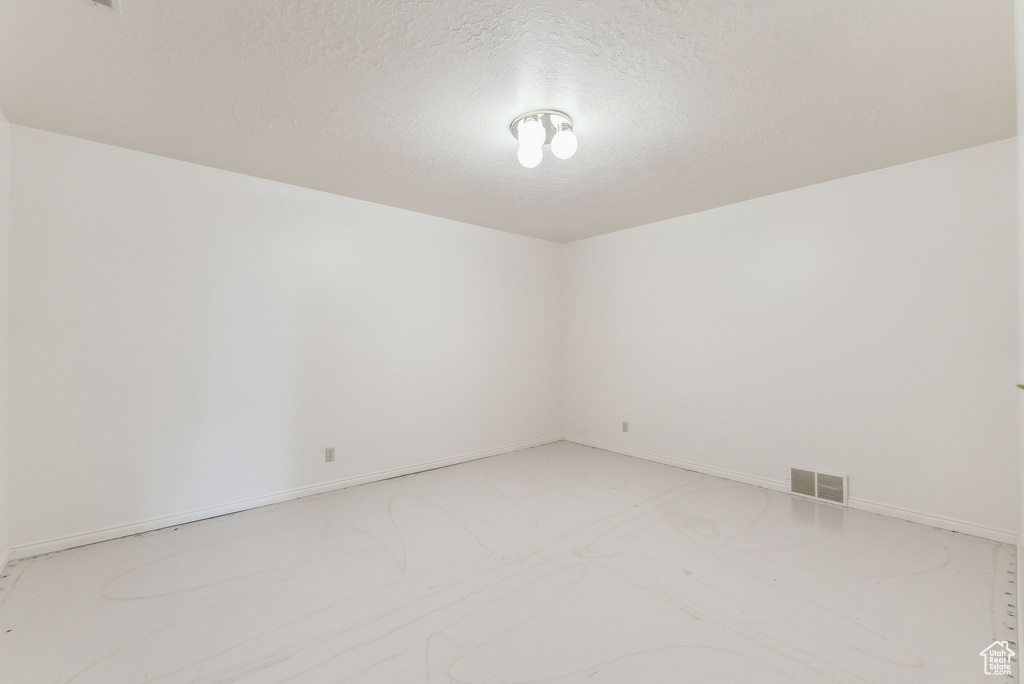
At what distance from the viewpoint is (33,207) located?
2316 millimetres

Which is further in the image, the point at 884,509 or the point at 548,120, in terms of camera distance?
the point at 884,509

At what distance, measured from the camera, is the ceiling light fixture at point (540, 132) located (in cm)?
209

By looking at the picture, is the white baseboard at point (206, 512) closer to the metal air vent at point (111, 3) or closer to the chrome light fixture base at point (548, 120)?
the metal air vent at point (111, 3)

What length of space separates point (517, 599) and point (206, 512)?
221 centimetres

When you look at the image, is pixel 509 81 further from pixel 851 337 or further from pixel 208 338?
pixel 851 337

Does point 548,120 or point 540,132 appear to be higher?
point 548,120

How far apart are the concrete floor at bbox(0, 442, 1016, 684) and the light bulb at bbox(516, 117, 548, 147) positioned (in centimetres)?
217

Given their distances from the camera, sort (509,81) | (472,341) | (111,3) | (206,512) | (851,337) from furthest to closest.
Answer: (472,341), (851,337), (206,512), (509,81), (111,3)

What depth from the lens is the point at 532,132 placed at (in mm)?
2084

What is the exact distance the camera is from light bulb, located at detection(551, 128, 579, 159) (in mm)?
2125

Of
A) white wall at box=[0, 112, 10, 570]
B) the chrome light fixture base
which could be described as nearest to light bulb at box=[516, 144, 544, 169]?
the chrome light fixture base

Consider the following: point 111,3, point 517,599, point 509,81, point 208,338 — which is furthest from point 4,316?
point 517,599

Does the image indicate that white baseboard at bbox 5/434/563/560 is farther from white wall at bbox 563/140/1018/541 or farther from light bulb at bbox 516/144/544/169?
light bulb at bbox 516/144/544/169

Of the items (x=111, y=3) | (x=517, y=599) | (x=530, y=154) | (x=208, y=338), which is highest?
(x=111, y=3)
